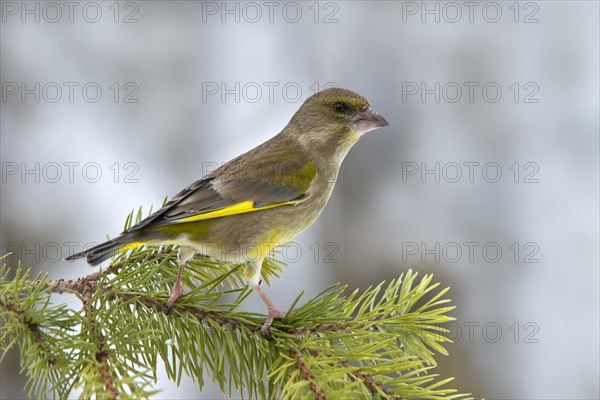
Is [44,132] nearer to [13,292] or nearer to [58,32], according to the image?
[58,32]

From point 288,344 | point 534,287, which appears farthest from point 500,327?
point 288,344

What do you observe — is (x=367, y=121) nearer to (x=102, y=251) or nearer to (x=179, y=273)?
(x=179, y=273)

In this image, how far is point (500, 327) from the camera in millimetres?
4480

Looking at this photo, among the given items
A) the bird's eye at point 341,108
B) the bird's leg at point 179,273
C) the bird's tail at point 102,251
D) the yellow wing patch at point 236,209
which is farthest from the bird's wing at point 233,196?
the bird's eye at point 341,108

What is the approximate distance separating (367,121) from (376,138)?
2098 mm

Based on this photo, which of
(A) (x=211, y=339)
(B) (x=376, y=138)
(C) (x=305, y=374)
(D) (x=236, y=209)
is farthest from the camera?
(B) (x=376, y=138)

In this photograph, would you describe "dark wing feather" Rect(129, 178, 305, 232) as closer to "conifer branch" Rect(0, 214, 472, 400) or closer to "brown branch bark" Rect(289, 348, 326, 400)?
"conifer branch" Rect(0, 214, 472, 400)

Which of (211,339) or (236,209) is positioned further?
(236,209)

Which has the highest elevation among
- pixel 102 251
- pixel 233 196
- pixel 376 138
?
pixel 376 138

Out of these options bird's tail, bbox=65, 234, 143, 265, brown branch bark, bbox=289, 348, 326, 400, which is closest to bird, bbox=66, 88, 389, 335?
bird's tail, bbox=65, 234, 143, 265

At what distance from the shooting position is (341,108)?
2855mm

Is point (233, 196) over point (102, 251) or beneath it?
over

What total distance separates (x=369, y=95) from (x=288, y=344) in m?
3.51

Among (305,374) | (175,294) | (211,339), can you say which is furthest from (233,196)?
(305,374)
